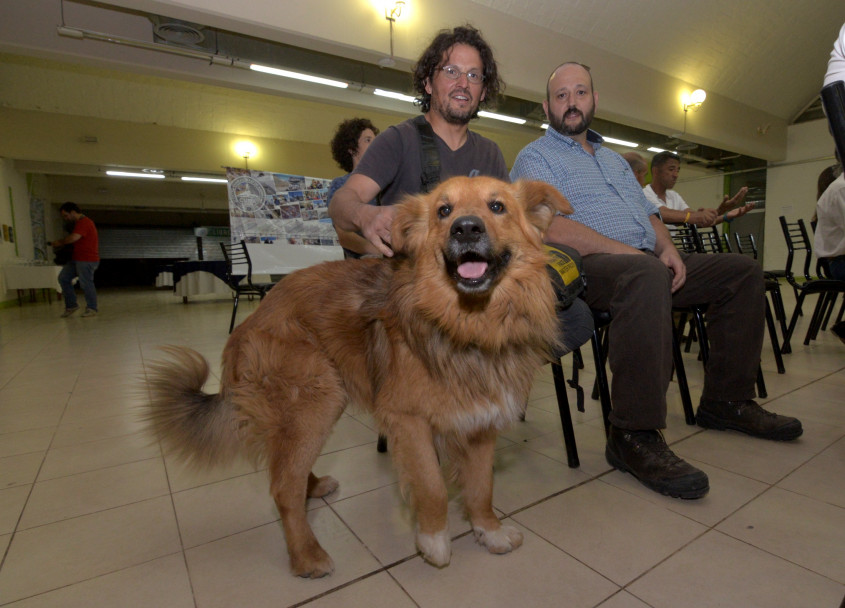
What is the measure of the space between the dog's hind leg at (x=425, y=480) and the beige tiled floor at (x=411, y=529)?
75mm

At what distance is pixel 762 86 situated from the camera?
1012 centimetres

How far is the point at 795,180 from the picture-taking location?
474 inches

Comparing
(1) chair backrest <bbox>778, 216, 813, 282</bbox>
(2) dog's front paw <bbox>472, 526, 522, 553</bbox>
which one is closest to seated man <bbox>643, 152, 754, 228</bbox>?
(1) chair backrest <bbox>778, 216, 813, 282</bbox>

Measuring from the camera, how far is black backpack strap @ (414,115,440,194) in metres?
1.82

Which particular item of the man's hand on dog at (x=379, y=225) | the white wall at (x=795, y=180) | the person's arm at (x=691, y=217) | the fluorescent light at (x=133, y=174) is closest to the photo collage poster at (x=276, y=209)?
the person's arm at (x=691, y=217)

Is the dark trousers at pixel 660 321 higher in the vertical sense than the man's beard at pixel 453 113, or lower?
lower

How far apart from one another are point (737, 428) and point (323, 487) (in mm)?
1980

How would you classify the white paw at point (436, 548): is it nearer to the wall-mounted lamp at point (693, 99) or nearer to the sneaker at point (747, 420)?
the sneaker at point (747, 420)

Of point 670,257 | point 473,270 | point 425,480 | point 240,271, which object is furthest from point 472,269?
point 240,271

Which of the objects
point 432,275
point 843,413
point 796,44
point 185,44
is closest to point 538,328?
point 432,275

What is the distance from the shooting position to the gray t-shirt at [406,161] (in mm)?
1780

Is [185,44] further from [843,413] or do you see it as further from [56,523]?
[843,413]

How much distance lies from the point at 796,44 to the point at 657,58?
360 centimetres

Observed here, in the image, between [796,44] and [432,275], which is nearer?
[432,275]
